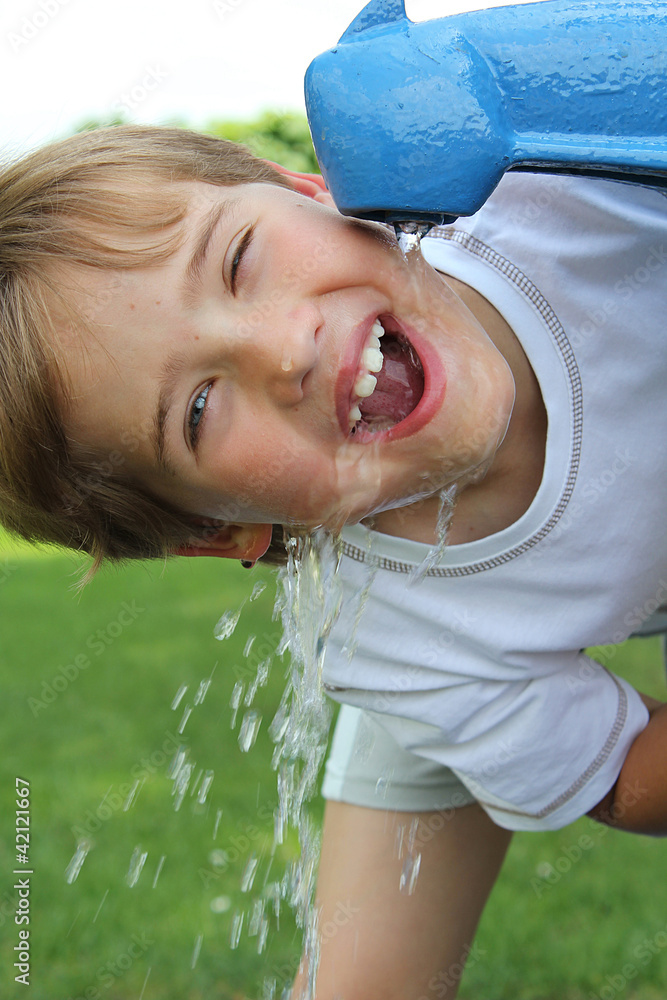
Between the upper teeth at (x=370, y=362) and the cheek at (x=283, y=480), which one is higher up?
the upper teeth at (x=370, y=362)

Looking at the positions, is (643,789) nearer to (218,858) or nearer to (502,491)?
(502,491)

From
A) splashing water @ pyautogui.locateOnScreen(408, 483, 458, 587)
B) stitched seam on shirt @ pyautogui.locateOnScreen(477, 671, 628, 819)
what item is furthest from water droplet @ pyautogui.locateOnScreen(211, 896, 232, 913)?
splashing water @ pyautogui.locateOnScreen(408, 483, 458, 587)

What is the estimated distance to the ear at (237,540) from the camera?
2.11 meters

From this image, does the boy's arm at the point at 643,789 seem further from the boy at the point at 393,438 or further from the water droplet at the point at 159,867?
the water droplet at the point at 159,867

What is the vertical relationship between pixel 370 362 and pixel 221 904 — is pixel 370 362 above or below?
above

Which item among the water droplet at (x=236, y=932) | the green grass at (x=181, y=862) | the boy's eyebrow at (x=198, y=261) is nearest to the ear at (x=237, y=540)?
the boy's eyebrow at (x=198, y=261)

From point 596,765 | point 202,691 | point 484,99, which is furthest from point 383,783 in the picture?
point 202,691

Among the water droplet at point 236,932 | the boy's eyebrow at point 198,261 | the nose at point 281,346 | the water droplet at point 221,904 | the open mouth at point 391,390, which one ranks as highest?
the boy's eyebrow at point 198,261

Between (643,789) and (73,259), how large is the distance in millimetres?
1469

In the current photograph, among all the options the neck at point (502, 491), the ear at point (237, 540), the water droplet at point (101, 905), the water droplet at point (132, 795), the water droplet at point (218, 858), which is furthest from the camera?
the water droplet at point (132, 795)

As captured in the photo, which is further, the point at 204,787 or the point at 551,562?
the point at 204,787

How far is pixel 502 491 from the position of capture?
204 centimetres

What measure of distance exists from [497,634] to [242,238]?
93 cm

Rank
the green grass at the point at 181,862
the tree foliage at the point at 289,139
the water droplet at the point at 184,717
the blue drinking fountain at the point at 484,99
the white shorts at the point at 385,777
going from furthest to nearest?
1. the tree foliage at the point at 289,139
2. the water droplet at the point at 184,717
3. the green grass at the point at 181,862
4. the white shorts at the point at 385,777
5. the blue drinking fountain at the point at 484,99
